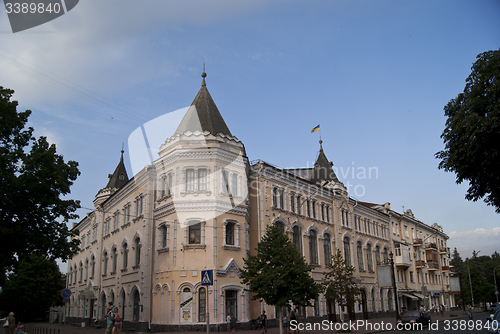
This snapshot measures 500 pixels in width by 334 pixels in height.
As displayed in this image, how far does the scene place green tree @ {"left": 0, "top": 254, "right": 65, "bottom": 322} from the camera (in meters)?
58.8

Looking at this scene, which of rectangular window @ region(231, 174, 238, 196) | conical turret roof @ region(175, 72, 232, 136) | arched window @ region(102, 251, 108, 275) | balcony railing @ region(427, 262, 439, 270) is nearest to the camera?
rectangular window @ region(231, 174, 238, 196)

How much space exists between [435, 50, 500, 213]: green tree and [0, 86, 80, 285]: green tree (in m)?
21.6

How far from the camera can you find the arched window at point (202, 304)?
2667 cm

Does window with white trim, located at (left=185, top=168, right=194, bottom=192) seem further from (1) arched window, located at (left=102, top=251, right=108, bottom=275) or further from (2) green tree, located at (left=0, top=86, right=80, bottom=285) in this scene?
(1) arched window, located at (left=102, top=251, right=108, bottom=275)

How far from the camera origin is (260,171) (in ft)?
112

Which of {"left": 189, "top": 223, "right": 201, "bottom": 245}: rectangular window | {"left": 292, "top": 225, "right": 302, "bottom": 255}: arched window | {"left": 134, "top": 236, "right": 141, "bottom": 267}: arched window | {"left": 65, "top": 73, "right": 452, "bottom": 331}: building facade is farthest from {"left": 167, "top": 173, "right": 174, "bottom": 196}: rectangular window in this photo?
{"left": 292, "top": 225, "right": 302, "bottom": 255}: arched window

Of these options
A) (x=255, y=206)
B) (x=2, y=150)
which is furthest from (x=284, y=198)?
(x=2, y=150)

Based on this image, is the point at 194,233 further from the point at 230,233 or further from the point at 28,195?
the point at 28,195

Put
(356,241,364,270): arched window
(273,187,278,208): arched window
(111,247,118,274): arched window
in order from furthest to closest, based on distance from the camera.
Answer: (356,241,364,270): arched window → (111,247,118,274): arched window → (273,187,278,208): arched window

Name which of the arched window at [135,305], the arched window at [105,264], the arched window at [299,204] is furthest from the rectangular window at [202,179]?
the arched window at [105,264]

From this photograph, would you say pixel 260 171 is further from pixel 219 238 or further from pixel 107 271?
pixel 107 271

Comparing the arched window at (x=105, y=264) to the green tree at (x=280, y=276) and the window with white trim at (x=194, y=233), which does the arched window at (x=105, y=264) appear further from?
the green tree at (x=280, y=276)

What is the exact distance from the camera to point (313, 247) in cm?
4003

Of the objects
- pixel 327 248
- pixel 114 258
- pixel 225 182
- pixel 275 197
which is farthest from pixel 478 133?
pixel 114 258
